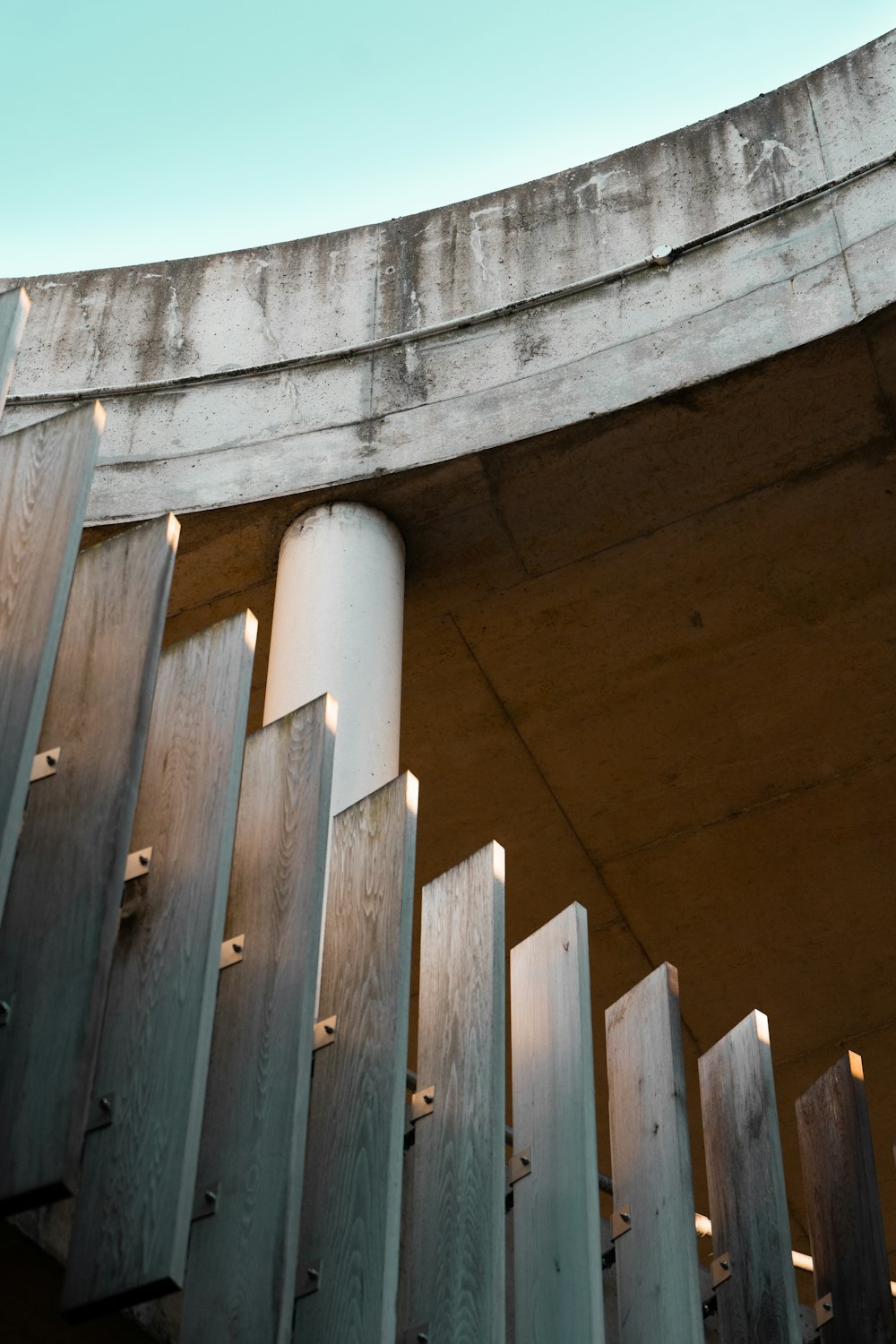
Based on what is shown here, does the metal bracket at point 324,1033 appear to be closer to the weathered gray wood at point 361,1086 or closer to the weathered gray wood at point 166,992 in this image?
the weathered gray wood at point 361,1086

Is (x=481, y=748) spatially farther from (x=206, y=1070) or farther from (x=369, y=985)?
(x=206, y=1070)

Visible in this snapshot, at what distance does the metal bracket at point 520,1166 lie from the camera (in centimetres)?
550

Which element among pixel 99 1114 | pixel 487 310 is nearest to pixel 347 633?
pixel 487 310

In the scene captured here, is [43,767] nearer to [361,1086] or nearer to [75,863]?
[75,863]

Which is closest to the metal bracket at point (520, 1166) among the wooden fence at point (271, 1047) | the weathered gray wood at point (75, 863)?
the wooden fence at point (271, 1047)

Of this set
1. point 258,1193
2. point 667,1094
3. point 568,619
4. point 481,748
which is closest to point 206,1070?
point 258,1193

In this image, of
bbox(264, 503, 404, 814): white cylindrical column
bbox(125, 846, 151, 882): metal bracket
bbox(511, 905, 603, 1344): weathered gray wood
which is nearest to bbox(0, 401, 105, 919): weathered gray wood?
bbox(125, 846, 151, 882): metal bracket

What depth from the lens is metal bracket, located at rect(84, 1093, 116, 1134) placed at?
166 inches

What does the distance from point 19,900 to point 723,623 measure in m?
6.18

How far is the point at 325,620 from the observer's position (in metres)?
8.22

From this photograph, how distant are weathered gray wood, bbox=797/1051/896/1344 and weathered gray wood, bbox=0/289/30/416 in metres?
3.95

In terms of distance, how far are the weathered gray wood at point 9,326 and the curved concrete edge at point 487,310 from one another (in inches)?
159

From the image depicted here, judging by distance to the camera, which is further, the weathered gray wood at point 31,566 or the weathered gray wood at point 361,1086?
the weathered gray wood at point 361,1086

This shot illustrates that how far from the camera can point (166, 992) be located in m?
4.38
